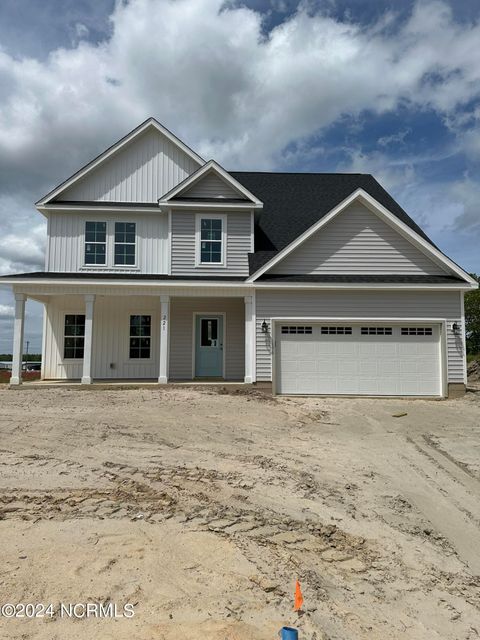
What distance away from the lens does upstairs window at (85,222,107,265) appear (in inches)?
607

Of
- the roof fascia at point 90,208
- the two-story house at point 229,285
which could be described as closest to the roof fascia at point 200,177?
the two-story house at point 229,285

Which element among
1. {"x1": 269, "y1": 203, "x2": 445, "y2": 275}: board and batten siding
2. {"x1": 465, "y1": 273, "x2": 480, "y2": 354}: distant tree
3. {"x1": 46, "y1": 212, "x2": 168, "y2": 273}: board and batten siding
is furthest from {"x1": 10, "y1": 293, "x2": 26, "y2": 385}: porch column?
{"x1": 465, "y1": 273, "x2": 480, "y2": 354}: distant tree

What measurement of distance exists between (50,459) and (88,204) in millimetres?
11006

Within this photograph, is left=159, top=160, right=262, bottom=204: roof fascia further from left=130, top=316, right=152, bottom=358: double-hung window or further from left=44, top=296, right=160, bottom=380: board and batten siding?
left=130, top=316, right=152, bottom=358: double-hung window

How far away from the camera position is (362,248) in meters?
14.3

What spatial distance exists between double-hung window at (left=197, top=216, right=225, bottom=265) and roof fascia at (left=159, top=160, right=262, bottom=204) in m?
1.11

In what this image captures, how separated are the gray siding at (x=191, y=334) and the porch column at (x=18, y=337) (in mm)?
4649

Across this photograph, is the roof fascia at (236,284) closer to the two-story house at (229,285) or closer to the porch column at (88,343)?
the two-story house at (229,285)

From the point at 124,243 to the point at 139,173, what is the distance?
2.63m

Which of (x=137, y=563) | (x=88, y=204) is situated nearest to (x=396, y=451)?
(x=137, y=563)

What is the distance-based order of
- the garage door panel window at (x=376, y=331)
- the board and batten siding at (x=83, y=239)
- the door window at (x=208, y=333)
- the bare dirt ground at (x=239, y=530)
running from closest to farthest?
the bare dirt ground at (x=239, y=530)
the garage door panel window at (x=376, y=331)
the board and batten siding at (x=83, y=239)
the door window at (x=208, y=333)

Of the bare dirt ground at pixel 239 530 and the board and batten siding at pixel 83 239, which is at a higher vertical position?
the board and batten siding at pixel 83 239

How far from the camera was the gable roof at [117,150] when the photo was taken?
49.9ft

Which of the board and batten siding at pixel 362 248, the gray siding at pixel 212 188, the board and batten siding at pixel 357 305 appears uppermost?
the gray siding at pixel 212 188
